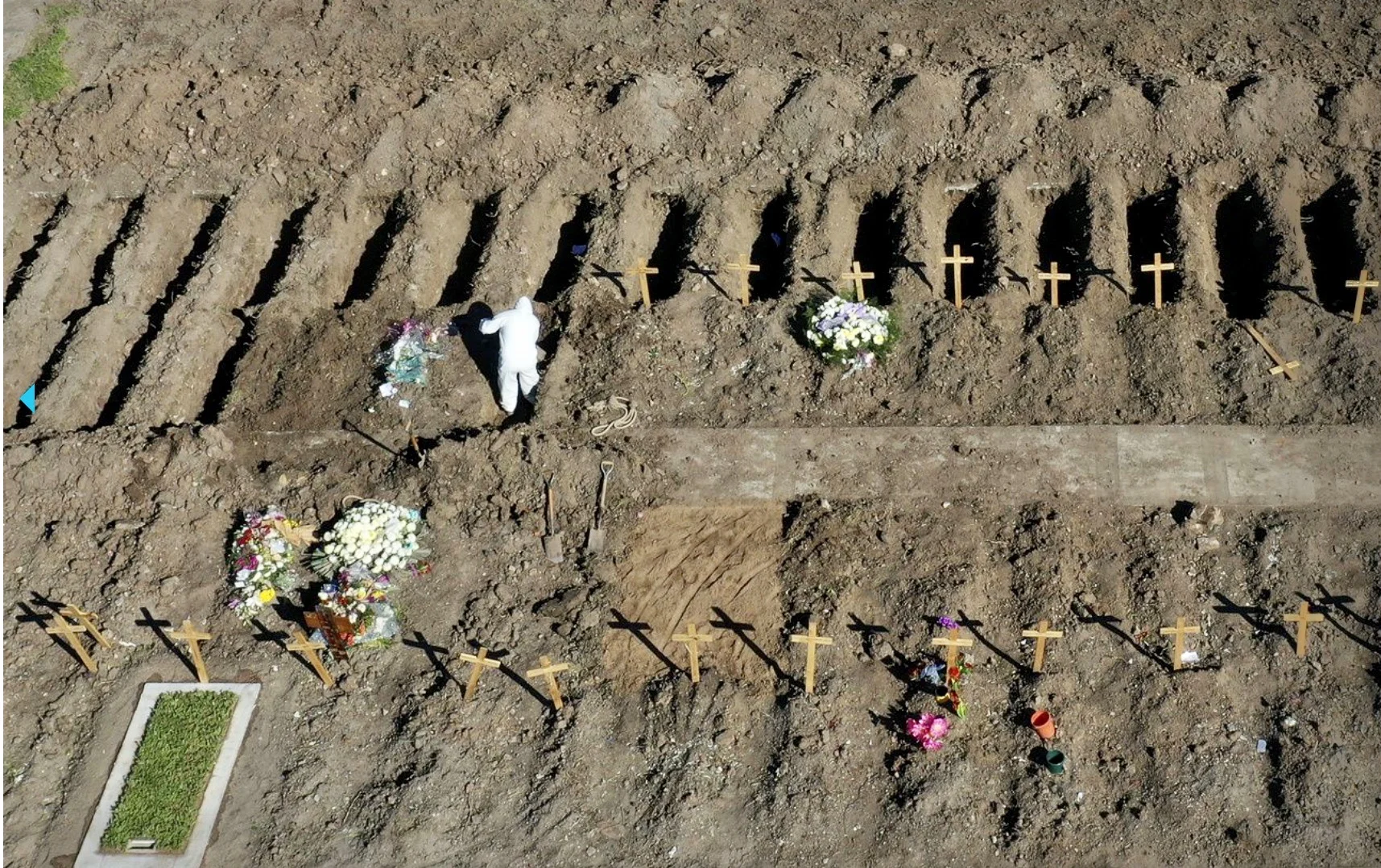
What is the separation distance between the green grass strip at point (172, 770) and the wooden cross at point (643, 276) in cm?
684

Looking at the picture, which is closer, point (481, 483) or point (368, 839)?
point (368, 839)

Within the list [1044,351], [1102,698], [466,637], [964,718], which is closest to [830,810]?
[964,718]

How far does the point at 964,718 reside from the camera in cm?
1079

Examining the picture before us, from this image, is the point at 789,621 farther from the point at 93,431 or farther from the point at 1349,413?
the point at 93,431

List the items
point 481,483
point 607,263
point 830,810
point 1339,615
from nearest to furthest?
point 830,810 → point 1339,615 → point 481,483 → point 607,263

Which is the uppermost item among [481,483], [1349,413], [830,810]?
[481,483]

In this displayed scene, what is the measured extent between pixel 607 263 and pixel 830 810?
7894 millimetres

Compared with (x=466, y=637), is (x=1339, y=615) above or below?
below

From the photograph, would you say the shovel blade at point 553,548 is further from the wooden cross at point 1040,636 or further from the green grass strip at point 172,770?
the wooden cross at point 1040,636

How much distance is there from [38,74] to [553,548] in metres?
13.1

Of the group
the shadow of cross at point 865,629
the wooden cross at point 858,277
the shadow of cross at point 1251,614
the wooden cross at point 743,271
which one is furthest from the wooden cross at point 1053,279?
the shadow of cross at point 865,629

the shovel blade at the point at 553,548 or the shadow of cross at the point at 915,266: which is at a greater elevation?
the shadow of cross at the point at 915,266

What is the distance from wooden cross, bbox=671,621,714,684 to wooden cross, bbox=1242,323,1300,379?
7548 mm

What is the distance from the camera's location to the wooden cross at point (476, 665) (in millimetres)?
10695
